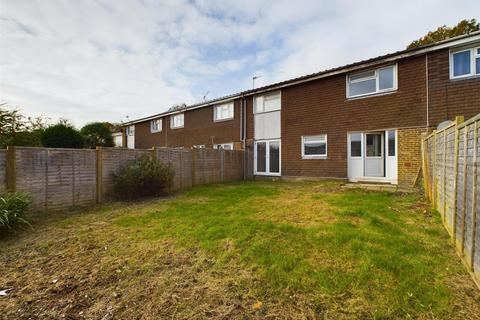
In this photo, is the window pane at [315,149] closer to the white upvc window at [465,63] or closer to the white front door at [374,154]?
the white front door at [374,154]

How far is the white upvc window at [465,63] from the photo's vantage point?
27.9ft

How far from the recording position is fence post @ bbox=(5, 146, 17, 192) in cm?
605

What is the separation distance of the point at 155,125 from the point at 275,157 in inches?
529

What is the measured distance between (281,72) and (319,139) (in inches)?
383

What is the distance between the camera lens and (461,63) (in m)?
8.80

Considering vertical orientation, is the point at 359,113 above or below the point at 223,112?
below

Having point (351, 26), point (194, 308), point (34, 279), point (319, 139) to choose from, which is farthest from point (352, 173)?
point (34, 279)

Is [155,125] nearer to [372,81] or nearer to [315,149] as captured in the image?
[315,149]

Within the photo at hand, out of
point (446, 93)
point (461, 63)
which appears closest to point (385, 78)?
point (446, 93)

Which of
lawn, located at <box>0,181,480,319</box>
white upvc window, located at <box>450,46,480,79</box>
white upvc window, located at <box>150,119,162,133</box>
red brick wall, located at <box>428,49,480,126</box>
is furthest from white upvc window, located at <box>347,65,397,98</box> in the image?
white upvc window, located at <box>150,119,162,133</box>

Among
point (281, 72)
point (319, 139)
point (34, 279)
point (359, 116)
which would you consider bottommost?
point (34, 279)

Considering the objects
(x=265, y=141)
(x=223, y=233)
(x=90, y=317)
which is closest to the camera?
(x=90, y=317)

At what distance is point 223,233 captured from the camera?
4516 millimetres

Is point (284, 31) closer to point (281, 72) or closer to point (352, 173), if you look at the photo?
point (352, 173)
